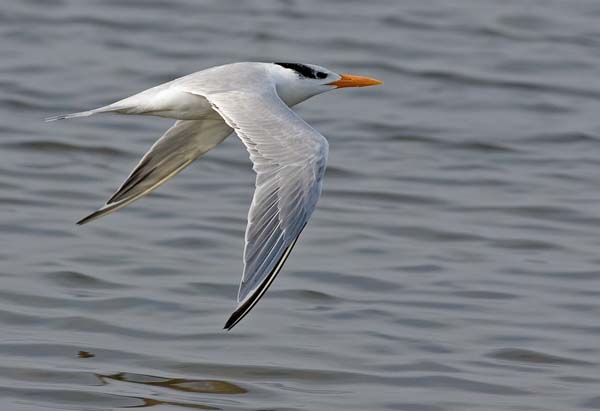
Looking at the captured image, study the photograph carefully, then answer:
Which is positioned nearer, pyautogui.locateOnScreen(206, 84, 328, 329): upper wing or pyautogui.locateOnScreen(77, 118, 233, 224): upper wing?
pyautogui.locateOnScreen(206, 84, 328, 329): upper wing

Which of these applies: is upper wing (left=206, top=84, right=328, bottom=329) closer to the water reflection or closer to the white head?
the white head

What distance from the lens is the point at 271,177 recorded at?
6.42 meters

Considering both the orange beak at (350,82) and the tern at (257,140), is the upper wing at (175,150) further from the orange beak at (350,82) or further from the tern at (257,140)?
the orange beak at (350,82)

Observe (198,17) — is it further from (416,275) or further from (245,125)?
(245,125)

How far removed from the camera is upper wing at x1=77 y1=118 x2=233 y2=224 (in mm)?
7730

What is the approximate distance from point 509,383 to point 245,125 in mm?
1661

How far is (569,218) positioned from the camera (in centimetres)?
946

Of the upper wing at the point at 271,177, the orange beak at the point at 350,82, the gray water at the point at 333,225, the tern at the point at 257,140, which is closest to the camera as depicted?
the upper wing at the point at 271,177

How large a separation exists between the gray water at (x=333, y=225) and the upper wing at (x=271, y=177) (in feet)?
2.79

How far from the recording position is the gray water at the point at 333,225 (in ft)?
22.4

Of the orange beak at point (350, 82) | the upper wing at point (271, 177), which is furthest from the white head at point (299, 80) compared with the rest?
the upper wing at point (271, 177)

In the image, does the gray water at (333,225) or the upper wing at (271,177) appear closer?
the upper wing at (271,177)

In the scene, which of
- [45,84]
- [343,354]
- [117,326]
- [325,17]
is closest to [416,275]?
[343,354]

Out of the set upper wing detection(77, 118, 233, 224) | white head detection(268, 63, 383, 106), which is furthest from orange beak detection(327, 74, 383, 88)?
upper wing detection(77, 118, 233, 224)
